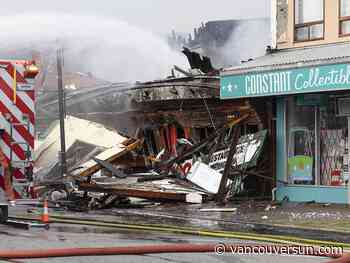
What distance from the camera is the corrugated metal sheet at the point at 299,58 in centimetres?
1497

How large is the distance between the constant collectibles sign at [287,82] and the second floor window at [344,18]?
1964 millimetres

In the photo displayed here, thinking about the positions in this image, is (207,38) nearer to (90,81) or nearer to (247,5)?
(247,5)

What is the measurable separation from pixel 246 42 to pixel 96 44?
10.9 meters

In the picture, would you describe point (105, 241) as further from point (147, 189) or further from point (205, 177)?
point (205, 177)

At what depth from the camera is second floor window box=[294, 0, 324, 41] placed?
1698 cm

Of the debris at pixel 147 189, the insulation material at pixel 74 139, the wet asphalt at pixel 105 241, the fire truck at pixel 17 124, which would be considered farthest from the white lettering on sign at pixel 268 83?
the fire truck at pixel 17 124

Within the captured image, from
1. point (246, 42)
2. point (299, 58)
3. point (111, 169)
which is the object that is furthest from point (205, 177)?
point (246, 42)

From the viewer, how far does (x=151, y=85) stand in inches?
745

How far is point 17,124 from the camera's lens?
11008mm

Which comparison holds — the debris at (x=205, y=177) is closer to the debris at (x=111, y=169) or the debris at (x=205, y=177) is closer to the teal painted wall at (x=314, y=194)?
the teal painted wall at (x=314, y=194)

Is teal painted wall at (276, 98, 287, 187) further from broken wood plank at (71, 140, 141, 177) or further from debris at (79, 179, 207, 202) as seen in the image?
broken wood plank at (71, 140, 141, 177)

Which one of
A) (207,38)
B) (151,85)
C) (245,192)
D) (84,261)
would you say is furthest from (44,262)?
(207,38)

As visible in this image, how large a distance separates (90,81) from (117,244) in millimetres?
12342

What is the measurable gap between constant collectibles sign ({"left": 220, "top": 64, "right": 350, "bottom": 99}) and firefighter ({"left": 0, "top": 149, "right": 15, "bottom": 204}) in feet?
22.9
